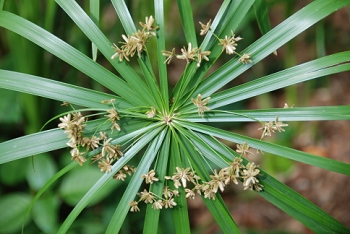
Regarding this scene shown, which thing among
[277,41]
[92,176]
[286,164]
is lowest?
[286,164]

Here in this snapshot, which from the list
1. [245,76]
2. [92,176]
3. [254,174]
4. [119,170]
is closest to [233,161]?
[254,174]

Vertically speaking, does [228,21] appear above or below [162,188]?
above

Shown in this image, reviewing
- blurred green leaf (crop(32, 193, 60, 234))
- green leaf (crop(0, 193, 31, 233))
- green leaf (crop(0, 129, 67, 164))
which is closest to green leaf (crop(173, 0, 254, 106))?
green leaf (crop(0, 129, 67, 164))

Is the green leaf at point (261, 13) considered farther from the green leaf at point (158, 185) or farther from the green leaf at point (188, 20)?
the green leaf at point (158, 185)

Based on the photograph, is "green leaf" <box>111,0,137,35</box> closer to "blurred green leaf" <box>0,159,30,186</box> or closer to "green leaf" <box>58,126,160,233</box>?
"green leaf" <box>58,126,160,233</box>

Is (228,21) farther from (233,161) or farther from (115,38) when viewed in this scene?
(115,38)

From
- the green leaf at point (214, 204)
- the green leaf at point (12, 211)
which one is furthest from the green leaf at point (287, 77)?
the green leaf at point (12, 211)

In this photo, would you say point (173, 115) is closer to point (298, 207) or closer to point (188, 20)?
point (188, 20)

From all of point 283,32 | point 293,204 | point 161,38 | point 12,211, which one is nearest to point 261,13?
point 283,32
